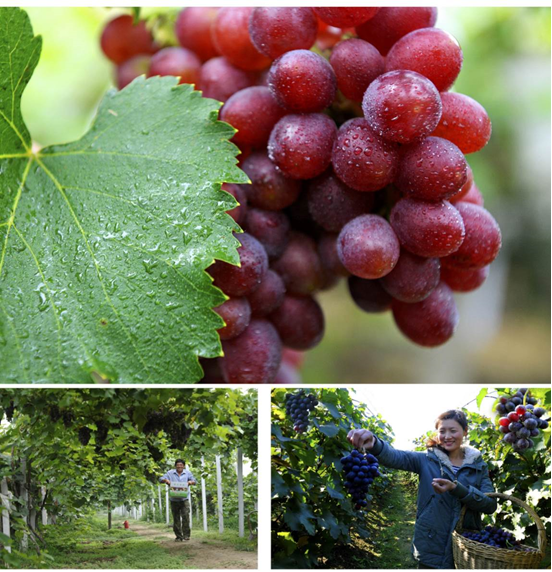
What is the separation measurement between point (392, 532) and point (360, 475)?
88mm

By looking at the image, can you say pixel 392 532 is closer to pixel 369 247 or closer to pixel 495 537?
pixel 495 537

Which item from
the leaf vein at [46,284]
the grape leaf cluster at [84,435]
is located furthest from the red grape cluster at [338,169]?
the grape leaf cluster at [84,435]

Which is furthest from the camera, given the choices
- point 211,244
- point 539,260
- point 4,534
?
point 539,260

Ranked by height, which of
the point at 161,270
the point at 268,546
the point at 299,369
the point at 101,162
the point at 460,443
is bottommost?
the point at 268,546

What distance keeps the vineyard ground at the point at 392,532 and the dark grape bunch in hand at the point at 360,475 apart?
0.09ft

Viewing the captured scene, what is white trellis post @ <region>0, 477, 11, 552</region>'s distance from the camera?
758 mm

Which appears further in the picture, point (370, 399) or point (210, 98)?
point (370, 399)

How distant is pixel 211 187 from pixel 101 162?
126 mm

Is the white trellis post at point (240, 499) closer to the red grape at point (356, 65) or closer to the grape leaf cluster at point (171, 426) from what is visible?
the grape leaf cluster at point (171, 426)

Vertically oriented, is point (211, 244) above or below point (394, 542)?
above

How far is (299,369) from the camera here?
80 centimetres

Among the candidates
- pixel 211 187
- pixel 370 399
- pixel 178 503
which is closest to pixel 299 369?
pixel 370 399

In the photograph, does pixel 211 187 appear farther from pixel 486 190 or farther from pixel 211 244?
pixel 486 190

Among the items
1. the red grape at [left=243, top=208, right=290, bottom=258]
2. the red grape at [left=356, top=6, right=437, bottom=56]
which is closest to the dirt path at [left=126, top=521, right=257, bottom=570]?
the red grape at [left=243, top=208, right=290, bottom=258]
